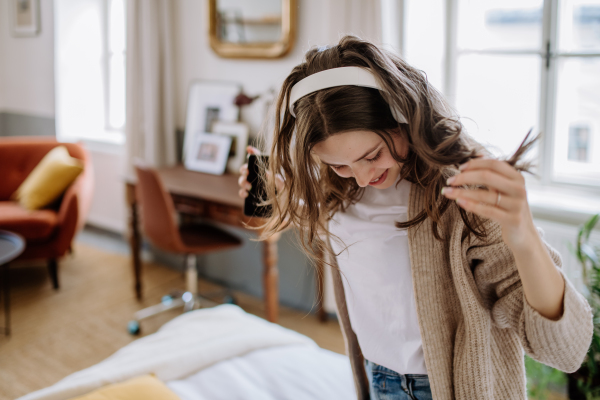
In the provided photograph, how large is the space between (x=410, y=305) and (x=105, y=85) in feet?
13.4

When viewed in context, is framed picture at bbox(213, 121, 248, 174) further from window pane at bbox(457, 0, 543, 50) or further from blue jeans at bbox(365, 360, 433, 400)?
blue jeans at bbox(365, 360, 433, 400)

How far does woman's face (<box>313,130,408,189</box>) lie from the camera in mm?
857

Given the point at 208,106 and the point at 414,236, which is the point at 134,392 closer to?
the point at 414,236

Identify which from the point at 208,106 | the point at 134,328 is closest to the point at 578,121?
the point at 208,106

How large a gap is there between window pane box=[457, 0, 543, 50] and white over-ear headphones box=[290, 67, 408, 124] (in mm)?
1870

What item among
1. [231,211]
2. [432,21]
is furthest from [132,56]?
[432,21]

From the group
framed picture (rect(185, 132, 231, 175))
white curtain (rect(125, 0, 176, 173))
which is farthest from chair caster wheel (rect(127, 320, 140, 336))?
white curtain (rect(125, 0, 176, 173))

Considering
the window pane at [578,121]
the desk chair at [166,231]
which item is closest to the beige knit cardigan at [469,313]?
the window pane at [578,121]

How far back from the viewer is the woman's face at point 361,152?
857 mm

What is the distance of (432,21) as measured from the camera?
256 cm

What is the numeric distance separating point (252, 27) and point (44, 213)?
5.58 ft

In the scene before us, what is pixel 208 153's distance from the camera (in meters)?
3.10

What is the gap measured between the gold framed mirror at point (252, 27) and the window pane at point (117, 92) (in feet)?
4.98

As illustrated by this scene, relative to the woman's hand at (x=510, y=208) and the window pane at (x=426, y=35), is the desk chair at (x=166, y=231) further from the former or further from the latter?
the woman's hand at (x=510, y=208)
